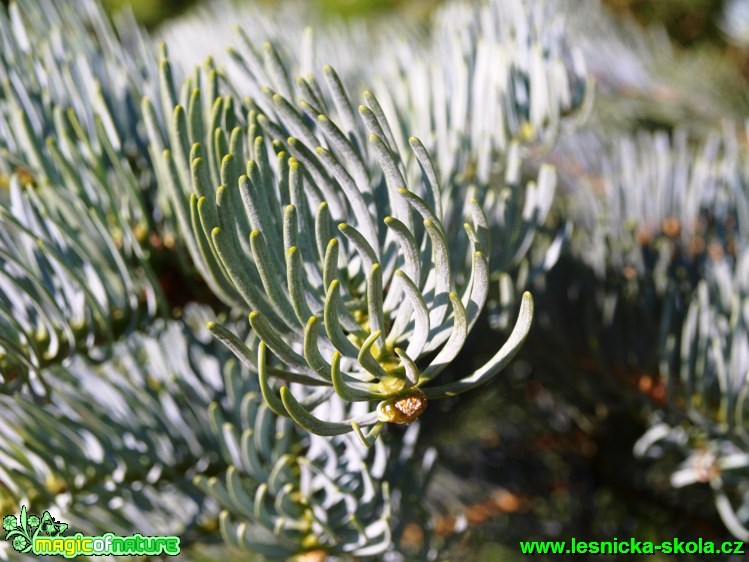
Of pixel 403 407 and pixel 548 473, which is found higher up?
pixel 403 407

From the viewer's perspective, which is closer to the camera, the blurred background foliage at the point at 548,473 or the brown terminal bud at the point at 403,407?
the brown terminal bud at the point at 403,407

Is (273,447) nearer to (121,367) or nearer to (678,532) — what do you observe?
(121,367)

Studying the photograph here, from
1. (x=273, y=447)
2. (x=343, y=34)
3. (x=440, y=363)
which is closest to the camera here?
(x=440, y=363)

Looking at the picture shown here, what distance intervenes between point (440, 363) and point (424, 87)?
0.59ft

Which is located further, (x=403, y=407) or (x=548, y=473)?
(x=548, y=473)

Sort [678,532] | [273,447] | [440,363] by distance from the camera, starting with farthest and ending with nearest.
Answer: [678,532] < [273,447] < [440,363]

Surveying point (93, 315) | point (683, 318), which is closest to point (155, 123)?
point (93, 315)

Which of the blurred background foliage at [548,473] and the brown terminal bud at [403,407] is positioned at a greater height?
the brown terminal bud at [403,407]

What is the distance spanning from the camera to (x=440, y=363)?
20 cm

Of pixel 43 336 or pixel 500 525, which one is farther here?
pixel 500 525

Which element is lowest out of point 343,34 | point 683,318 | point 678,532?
point 678,532

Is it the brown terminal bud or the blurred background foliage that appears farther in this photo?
the blurred background foliage

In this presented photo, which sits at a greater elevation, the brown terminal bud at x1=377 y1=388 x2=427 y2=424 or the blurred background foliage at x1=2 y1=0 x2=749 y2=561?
the brown terminal bud at x1=377 y1=388 x2=427 y2=424

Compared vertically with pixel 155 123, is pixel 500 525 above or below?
below
